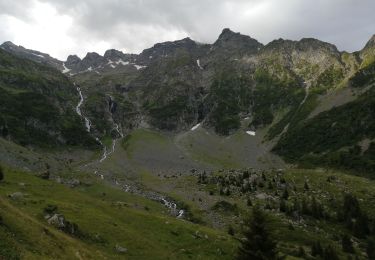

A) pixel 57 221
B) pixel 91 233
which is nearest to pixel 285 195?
pixel 91 233

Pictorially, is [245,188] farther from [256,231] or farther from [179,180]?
[256,231]

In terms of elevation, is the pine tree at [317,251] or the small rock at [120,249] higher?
the pine tree at [317,251]

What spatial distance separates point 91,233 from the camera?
50.8m

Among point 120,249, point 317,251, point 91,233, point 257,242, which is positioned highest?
point 257,242

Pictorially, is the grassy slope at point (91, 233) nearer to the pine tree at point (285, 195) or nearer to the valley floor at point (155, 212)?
the valley floor at point (155, 212)

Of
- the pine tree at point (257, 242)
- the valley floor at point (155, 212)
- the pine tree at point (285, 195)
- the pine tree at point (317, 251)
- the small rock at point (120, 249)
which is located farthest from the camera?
the pine tree at point (285, 195)

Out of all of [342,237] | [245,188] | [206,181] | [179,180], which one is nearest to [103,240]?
[342,237]

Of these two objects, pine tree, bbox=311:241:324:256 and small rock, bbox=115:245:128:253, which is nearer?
small rock, bbox=115:245:128:253

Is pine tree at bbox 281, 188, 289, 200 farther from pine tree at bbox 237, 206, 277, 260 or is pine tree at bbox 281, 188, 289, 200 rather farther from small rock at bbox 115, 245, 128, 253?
pine tree at bbox 237, 206, 277, 260

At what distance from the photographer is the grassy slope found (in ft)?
120

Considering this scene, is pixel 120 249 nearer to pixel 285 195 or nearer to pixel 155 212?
pixel 155 212

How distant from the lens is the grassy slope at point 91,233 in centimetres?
3669

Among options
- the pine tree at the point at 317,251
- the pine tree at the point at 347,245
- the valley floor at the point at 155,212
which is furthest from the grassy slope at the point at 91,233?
the pine tree at the point at 347,245

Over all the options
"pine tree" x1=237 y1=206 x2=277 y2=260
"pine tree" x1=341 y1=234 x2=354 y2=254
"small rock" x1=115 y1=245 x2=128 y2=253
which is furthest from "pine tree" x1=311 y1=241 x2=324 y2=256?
"small rock" x1=115 y1=245 x2=128 y2=253
